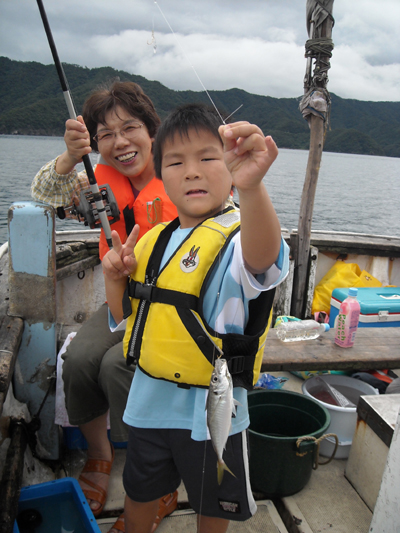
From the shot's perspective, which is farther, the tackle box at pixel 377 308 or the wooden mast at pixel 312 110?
the wooden mast at pixel 312 110

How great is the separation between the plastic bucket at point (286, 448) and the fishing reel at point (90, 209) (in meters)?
1.71

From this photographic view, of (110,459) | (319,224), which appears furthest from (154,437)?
(319,224)

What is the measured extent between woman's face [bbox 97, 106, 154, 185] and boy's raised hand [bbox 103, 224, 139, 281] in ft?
3.76

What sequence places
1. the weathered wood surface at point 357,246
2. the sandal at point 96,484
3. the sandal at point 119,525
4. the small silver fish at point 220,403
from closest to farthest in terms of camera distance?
the small silver fish at point 220,403
the sandal at point 119,525
the sandal at point 96,484
the weathered wood surface at point 357,246

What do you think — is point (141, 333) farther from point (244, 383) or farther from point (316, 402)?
point (316, 402)

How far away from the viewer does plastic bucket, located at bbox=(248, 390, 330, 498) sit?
8.04ft

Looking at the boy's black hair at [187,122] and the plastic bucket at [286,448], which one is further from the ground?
the boy's black hair at [187,122]

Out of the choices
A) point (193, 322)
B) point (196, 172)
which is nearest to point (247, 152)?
point (196, 172)

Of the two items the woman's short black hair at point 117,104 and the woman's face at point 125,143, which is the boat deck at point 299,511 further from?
the woman's short black hair at point 117,104

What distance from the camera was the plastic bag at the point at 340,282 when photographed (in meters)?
5.16

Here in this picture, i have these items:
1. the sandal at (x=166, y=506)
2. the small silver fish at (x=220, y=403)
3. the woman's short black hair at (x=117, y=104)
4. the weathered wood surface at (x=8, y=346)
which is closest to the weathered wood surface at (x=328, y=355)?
the sandal at (x=166, y=506)

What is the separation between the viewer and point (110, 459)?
2.70 meters

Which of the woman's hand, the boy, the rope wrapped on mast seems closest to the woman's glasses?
the woman's hand

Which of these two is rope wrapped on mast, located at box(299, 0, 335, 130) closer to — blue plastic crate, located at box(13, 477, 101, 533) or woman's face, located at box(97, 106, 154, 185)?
woman's face, located at box(97, 106, 154, 185)
